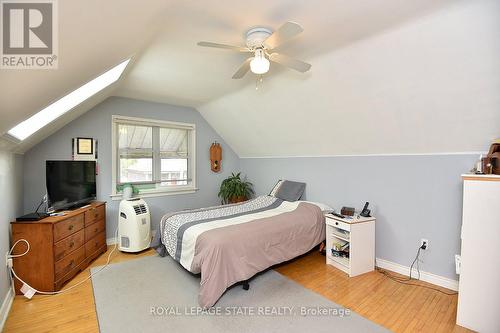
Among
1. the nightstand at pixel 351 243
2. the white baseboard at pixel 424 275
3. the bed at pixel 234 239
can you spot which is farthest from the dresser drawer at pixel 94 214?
the white baseboard at pixel 424 275

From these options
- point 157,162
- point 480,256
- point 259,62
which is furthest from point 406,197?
point 157,162

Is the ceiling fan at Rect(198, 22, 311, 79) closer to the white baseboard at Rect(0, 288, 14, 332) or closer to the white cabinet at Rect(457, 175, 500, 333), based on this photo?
the white cabinet at Rect(457, 175, 500, 333)

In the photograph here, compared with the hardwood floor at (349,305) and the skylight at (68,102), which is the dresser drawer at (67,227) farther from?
the skylight at (68,102)

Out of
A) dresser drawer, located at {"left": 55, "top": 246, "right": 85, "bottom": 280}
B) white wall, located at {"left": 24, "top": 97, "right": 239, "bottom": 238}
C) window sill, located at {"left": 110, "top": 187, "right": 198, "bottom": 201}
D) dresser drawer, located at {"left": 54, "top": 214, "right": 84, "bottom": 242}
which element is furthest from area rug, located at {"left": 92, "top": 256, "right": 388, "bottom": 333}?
white wall, located at {"left": 24, "top": 97, "right": 239, "bottom": 238}

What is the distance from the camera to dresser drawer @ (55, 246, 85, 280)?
2.54 m

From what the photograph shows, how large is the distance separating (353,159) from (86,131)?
13.6 ft

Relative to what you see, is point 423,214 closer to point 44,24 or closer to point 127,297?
point 127,297

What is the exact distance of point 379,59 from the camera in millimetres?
2264

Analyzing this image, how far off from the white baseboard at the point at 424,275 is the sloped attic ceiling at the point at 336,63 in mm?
1416

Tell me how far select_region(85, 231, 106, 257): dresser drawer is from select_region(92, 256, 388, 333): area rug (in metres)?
0.52

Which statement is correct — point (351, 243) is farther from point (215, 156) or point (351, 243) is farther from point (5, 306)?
point (5, 306)

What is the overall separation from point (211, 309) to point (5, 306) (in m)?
1.83

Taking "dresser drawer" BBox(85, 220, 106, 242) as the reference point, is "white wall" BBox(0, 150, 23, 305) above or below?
above

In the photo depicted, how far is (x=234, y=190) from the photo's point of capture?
497 cm
